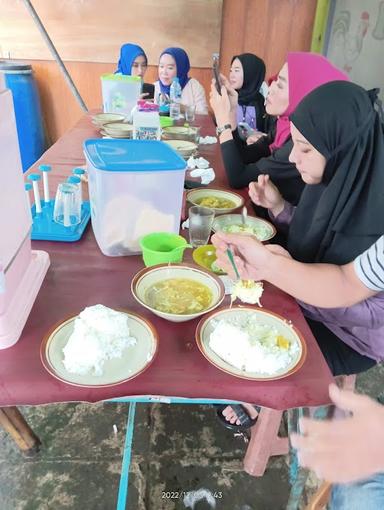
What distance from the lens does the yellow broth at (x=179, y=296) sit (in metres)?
1.00

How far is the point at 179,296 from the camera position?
1045mm

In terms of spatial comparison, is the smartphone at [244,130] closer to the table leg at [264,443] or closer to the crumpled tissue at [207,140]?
the crumpled tissue at [207,140]

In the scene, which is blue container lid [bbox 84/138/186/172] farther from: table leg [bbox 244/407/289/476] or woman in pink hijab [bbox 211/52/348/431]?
table leg [bbox 244/407/289/476]

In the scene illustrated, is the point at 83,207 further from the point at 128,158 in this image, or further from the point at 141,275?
the point at 141,275

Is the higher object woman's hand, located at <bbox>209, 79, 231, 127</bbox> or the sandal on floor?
woman's hand, located at <bbox>209, 79, 231, 127</bbox>

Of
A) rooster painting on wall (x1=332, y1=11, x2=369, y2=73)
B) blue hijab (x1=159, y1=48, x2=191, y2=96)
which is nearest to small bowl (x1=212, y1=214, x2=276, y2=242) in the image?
blue hijab (x1=159, y1=48, x2=191, y2=96)

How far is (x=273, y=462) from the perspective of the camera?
1.58m

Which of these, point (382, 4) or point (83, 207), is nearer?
point (83, 207)

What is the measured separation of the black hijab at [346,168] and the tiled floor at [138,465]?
0.87 m

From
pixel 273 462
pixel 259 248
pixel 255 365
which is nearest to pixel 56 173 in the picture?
pixel 259 248

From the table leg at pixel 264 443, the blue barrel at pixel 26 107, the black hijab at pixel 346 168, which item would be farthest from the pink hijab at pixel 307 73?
the blue barrel at pixel 26 107

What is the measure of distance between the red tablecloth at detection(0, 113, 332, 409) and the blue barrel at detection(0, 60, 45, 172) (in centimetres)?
355

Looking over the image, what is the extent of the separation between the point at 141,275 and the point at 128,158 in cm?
34

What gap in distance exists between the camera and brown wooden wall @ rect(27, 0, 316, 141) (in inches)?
178
